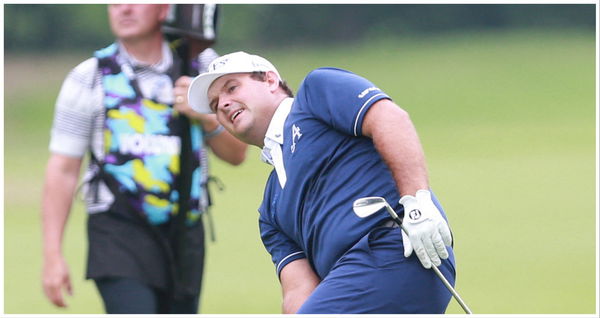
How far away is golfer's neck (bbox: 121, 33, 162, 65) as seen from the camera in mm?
6496

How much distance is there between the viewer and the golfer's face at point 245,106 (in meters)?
4.94

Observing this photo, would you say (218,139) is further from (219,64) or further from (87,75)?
(219,64)

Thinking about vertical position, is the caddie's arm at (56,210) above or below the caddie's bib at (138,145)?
below

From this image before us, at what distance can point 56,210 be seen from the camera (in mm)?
6609

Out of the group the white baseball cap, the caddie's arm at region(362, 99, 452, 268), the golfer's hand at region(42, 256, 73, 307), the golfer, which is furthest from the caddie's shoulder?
the caddie's arm at region(362, 99, 452, 268)

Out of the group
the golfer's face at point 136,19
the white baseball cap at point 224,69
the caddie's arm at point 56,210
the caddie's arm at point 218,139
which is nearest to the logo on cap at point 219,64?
the white baseball cap at point 224,69

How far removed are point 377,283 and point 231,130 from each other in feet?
2.59

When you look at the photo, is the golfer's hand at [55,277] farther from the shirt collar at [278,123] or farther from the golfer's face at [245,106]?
the shirt collar at [278,123]

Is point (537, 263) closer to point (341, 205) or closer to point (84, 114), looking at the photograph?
point (84, 114)

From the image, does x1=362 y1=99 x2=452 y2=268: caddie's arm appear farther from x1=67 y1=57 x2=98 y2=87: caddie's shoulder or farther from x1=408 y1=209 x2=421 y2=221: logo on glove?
x1=67 y1=57 x2=98 y2=87: caddie's shoulder

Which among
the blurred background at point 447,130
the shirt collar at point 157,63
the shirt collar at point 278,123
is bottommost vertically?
the blurred background at point 447,130

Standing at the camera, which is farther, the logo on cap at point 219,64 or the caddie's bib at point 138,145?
the caddie's bib at point 138,145

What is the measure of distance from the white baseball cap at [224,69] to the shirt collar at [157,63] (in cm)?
131

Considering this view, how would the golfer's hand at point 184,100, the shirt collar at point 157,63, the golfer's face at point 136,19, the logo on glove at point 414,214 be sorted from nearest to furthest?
the logo on glove at point 414,214
the golfer's hand at point 184,100
the shirt collar at point 157,63
the golfer's face at point 136,19
